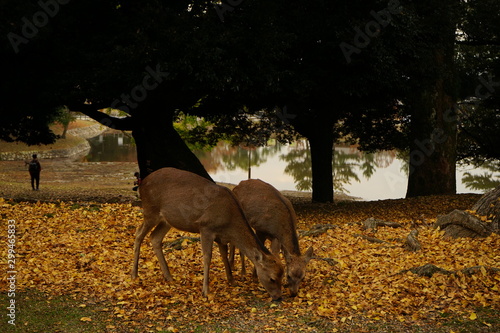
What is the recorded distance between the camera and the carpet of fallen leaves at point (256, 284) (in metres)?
8.10

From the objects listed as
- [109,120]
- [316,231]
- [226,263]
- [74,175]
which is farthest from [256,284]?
[74,175]

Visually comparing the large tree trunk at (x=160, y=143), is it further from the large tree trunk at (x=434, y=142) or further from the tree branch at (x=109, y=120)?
the large tree trunk at (x=434, y=142)

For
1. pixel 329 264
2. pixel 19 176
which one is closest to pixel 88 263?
pixel 329 264

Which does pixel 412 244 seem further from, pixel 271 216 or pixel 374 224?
pixel 271 216

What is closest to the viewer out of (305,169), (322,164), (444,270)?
(444,270)

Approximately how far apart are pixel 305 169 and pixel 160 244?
53.3 m

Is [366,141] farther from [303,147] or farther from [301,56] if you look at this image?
[303,147]

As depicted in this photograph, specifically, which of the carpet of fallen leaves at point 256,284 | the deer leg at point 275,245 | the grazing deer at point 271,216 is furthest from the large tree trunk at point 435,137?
the deer leg at point 275,245

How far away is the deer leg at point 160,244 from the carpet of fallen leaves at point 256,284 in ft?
0.54

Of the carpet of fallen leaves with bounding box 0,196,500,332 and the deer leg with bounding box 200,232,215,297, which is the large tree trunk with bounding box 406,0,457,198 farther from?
the deer leg with bounding box 200,232,215,297

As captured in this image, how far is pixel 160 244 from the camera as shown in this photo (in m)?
9.59

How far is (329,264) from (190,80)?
28.6 feet

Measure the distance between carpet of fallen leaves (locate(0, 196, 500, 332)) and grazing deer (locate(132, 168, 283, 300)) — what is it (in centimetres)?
49

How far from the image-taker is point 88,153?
6769cm
